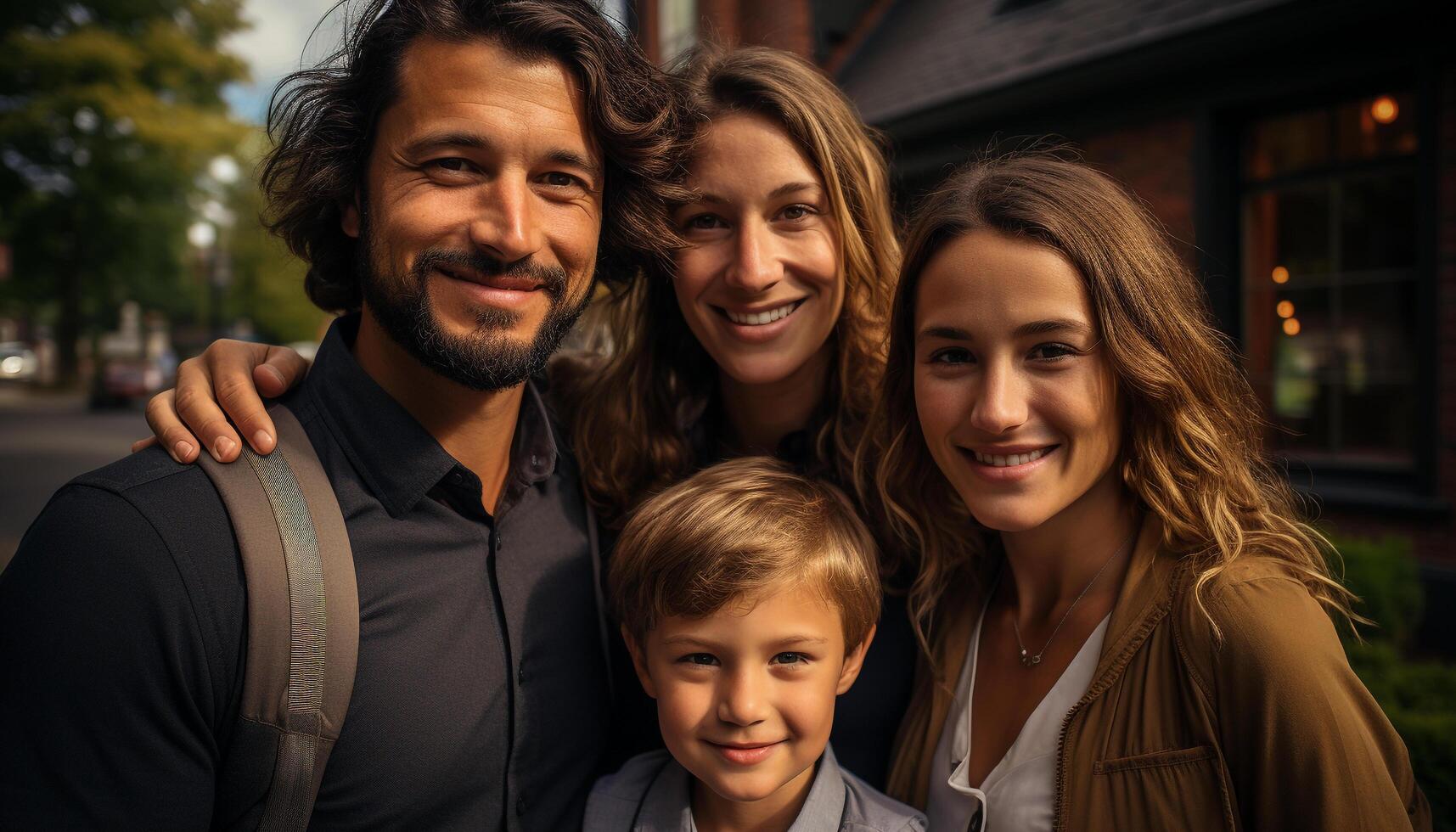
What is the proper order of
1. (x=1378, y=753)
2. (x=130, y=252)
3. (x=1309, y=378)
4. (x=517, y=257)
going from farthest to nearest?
(x=130, y=252) → (x=1309, y=378) → (x=517, y=257) → (x=1378, y=753)

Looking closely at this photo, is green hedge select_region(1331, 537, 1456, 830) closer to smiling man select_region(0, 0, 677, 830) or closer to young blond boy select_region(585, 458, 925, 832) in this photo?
young blond boy select_region(585, 458, 925, 832)

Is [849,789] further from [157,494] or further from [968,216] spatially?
[157,494]

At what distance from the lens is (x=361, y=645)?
1.81m

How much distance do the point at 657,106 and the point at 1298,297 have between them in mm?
6102

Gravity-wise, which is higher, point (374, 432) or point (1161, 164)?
point (1161, 164)

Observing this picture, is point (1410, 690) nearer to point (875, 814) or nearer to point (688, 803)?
point (875, 814)

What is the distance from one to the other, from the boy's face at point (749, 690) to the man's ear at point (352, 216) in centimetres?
124

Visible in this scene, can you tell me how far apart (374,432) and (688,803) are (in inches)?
41.6

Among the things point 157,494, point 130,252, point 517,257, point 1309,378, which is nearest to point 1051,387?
point 517,257

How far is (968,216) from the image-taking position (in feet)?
6.63

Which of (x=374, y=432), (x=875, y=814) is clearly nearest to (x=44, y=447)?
(x=374, y=432)

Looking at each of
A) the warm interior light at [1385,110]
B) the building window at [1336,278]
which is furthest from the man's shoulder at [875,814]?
the warm interior light at [1385,110]

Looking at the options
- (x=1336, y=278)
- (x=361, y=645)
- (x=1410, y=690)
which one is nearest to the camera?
Result: (x=361, y=645)

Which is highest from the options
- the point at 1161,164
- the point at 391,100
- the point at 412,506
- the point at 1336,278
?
A: the point at 1161,164
